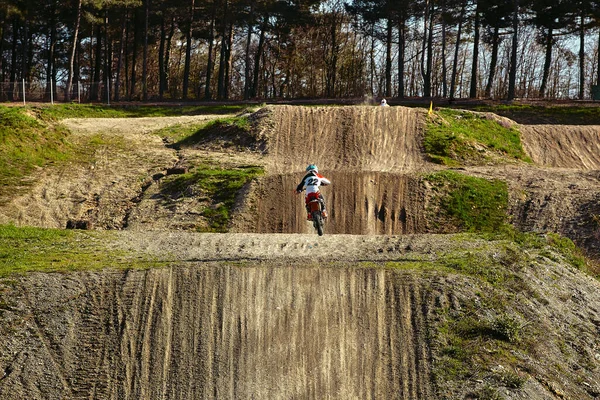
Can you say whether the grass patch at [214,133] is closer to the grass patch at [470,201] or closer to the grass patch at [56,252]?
the grass patch at [470,201]

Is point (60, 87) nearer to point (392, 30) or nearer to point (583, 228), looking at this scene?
point (392, 30)

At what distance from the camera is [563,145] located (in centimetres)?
3609

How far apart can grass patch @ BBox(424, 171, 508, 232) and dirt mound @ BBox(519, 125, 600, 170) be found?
8.65 metres

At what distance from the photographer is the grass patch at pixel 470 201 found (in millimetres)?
24609

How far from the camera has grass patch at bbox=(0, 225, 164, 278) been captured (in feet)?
53.8

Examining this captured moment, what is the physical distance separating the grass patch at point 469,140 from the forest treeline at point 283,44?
1707 cm

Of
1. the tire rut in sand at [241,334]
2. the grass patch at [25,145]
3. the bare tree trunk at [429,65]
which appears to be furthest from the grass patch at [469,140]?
the bare tree trunk at [429,65]

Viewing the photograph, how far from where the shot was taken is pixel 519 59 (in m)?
78.0

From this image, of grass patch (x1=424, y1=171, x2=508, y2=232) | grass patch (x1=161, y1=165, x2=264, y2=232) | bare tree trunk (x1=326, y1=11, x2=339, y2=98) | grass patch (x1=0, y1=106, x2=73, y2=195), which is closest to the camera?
grass patch (x1=424, y1=171, x2=508, y2=232)

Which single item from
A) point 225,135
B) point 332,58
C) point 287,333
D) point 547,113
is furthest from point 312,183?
point 332,58

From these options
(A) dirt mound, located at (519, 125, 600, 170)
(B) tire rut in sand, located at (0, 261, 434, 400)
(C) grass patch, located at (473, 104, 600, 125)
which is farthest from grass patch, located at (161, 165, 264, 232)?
(C) grass patch, located at (473, 104, 600, 125)

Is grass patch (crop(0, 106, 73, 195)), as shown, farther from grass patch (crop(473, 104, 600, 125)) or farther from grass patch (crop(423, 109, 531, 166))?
grass patch (crop(473, 104, 600, 125))

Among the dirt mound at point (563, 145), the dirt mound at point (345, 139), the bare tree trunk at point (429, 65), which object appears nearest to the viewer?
the dirt mound at point (345, 139)

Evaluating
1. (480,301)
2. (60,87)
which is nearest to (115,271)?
(480,301)
